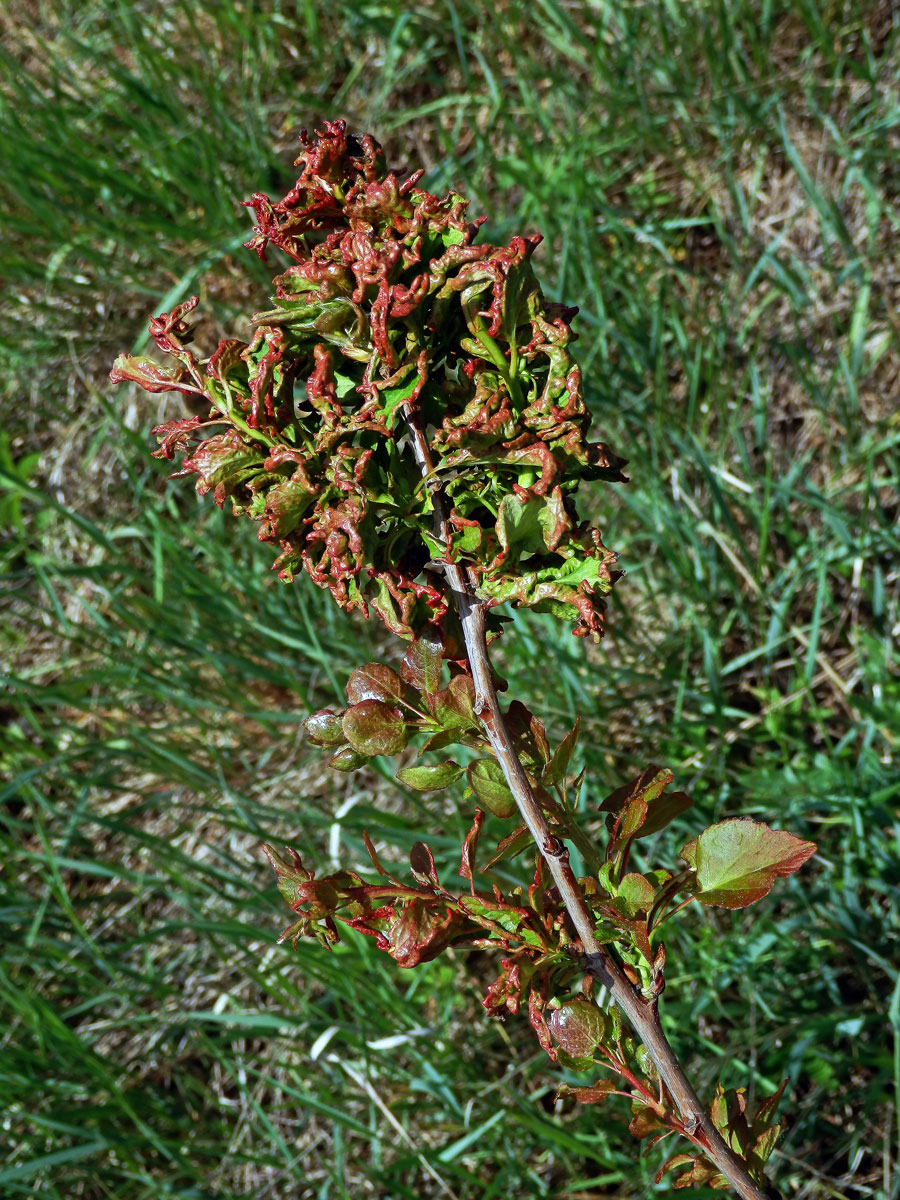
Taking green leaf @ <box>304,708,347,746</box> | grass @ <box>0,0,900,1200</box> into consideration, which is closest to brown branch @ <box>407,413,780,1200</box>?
green leaf @ <box>304,708,347,746</box>

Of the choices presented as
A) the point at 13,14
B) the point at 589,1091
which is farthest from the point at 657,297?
the point at 13,14

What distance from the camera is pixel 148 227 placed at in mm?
2441

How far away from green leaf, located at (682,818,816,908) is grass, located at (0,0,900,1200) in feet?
2.53

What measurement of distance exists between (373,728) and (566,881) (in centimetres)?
16

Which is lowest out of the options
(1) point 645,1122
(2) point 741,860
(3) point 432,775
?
(1) point 645,1122

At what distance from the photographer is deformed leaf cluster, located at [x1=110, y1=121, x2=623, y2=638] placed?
25.8 inches

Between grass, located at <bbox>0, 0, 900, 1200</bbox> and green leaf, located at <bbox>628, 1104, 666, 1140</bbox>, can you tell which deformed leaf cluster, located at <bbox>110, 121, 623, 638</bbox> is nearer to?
green leaf, located at <bbox>628, 1104, 666, 1140</bbox>

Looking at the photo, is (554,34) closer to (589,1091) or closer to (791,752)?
(791,752)

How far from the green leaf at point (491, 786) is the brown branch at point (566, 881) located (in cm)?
3

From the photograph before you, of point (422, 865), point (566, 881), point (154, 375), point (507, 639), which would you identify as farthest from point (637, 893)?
point (507, 639)

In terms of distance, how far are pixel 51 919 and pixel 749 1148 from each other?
1.56m

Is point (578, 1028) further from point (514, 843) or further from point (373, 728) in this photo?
point (373, 728)

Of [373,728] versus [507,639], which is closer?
[373,728]

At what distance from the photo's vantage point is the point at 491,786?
0.74 metres
